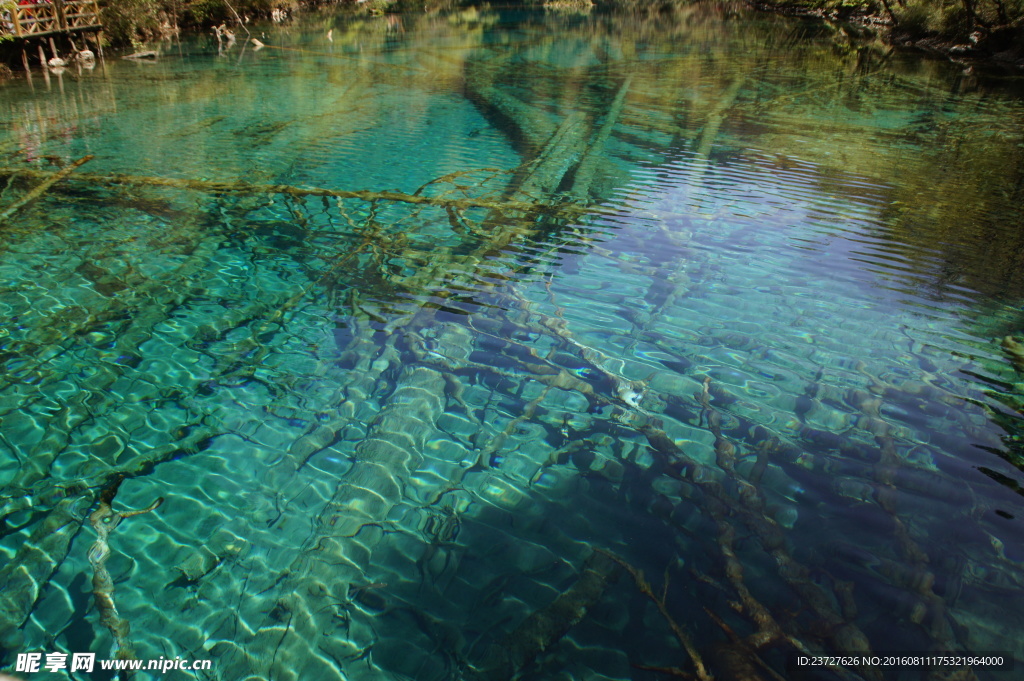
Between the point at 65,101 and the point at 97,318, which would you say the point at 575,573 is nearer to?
the point at 97,318

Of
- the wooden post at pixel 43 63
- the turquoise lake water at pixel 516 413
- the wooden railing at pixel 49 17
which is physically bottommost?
the turquoise lake water at pixel 516 413

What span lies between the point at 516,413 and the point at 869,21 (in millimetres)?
36775

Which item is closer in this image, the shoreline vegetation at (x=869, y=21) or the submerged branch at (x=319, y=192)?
the submerged branch at (x=319, y=192)

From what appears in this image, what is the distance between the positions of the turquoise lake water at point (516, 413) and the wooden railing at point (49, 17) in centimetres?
1056

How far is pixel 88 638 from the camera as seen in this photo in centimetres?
302

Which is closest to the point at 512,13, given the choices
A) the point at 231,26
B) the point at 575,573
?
the point at 231,26

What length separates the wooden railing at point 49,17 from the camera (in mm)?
17250

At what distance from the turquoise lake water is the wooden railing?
1056 cm

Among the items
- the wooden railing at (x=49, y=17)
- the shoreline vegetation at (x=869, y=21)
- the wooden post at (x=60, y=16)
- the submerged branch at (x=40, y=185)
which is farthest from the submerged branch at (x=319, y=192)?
the wooden post at (x=60, y=16)

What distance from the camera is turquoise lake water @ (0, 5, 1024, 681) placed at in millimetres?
3117

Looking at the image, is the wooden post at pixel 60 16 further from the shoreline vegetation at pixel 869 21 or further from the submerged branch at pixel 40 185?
the submerged branch at pixel 40 185

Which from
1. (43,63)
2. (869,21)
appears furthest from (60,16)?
(869,21)

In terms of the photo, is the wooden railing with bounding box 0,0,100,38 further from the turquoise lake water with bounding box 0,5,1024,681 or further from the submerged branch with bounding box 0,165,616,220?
the submerged branch with bounding box 0,165,616,220

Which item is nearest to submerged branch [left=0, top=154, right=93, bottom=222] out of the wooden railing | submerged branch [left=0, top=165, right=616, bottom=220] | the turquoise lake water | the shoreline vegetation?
submerged branch [left=0, top=165, right=616, bottom=220]
